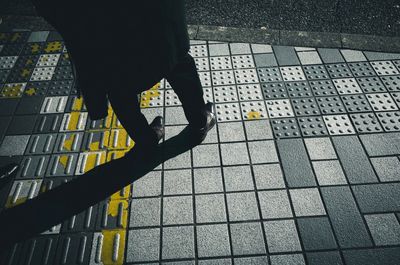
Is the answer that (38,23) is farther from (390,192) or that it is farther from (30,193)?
(390,192)

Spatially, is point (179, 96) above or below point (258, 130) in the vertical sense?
above

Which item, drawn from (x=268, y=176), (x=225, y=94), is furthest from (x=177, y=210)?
(x=225, y=94)

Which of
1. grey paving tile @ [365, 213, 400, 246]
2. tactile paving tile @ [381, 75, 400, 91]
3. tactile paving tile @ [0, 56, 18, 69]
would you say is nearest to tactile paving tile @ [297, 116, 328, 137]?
grey paving tile @ [365, 213, 400, 246]

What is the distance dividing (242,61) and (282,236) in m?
2.30

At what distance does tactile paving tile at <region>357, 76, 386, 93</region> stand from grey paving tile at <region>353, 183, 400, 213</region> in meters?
1.25

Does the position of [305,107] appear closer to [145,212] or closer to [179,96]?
[179,96]

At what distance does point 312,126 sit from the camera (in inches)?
120

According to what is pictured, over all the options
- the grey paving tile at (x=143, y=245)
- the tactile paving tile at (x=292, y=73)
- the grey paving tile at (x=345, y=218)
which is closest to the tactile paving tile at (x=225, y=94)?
the tactile paving tile at (x=292, y=73)

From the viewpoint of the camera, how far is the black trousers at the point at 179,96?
7.57ft

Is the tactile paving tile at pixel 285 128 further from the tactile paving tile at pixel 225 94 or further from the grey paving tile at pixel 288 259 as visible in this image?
the grey paving tile at pixel 288 259

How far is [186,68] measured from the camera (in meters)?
2.35

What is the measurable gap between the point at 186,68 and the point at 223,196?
117 cm

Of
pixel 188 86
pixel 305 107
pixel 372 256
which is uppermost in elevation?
pixel 188 86

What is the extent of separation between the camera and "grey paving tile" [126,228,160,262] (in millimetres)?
2258
